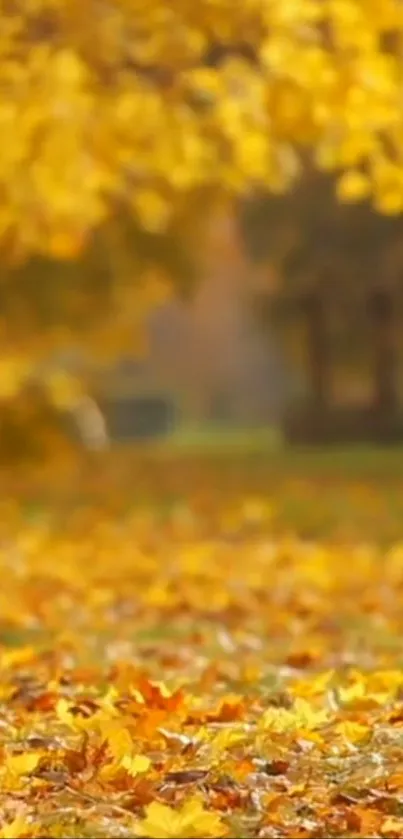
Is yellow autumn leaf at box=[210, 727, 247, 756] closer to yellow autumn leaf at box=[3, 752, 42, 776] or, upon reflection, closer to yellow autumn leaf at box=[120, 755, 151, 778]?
yellow autumn leaf at box=[120, 755, 151, 778]

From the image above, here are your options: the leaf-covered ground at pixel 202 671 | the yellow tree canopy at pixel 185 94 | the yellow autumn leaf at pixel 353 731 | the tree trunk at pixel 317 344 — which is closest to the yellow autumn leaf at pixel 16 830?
the leaf-covered ground at pixel 202 671

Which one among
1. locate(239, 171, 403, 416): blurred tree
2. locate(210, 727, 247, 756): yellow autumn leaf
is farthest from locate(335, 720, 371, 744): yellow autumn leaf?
locate(239, 171, 403, 416): blurred tree

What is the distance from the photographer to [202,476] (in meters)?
24.0

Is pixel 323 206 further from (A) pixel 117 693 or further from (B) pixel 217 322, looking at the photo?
(B) pixel 217 322

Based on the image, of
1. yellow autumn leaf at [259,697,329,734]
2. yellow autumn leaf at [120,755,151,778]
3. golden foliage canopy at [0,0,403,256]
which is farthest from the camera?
golden foliage canopy at [0,0,403,256]

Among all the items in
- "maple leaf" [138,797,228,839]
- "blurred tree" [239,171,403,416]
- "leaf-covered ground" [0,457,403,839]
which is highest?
"blurred tree" [239,171,403,416]

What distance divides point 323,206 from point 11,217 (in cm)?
1626

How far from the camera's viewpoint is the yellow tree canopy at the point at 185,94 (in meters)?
8.82

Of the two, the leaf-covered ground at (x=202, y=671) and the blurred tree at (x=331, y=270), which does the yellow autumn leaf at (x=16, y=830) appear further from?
the blurred tree at (x=331, y=270)

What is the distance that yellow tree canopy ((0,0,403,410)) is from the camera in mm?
8820

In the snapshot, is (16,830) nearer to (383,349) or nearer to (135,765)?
(135,765)

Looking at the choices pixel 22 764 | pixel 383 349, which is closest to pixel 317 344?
pixel 383 349

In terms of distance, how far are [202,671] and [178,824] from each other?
3.43 metres

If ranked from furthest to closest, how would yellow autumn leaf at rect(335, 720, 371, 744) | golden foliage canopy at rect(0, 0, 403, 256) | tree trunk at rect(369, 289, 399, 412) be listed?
tree trunk at rect(369, 289, 399, 412) < golden foliage canopy at rect(0, 0, 403, 256) < yellow autumn leaf at rect(335, 720, 371, 744)
